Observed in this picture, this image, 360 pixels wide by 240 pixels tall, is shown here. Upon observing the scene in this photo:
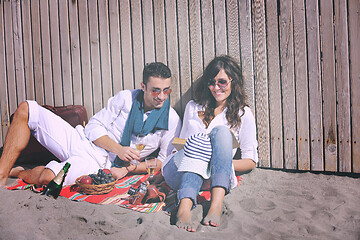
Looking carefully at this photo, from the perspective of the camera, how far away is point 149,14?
431 cm

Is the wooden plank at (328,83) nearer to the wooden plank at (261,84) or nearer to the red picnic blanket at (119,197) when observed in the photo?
the wooden plank at (261,84)

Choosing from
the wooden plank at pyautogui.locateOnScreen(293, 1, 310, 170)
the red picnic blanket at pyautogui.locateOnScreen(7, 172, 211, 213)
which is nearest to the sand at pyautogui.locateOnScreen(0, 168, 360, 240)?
the red picnic blanket at pyautogui.locateOnScreen(7, 172, 211, 213)

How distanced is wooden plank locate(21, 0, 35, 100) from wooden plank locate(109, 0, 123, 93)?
1.45 m

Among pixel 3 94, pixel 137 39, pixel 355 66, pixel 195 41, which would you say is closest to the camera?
pixel 355 66

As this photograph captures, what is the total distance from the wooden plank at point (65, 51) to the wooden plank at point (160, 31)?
1.46 meters

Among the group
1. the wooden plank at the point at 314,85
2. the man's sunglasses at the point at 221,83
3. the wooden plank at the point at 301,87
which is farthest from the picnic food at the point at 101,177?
the wooden plank at the point at 314,85

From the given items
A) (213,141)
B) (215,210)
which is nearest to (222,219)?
(215,210)

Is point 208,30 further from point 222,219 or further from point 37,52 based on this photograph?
point 37,52

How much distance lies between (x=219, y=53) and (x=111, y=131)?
71.0 inches

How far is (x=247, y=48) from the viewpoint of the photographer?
3.95 m

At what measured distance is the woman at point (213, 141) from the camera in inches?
108

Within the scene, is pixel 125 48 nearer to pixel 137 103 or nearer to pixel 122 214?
pixel 137 103

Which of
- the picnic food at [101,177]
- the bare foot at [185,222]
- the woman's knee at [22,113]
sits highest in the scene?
the woman's knee at [22,113]

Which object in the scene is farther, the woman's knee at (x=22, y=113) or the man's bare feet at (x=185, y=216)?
the woman's knee at (x=22, y=113)
